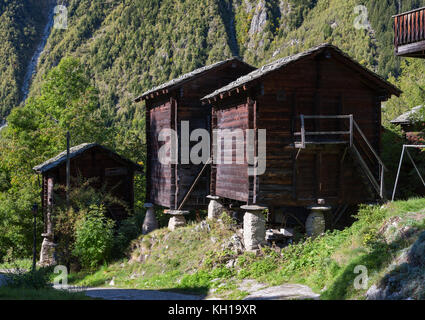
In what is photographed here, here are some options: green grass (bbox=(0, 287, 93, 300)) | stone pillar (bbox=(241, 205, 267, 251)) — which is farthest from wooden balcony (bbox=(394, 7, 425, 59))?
green grass (bbox=(0, 287, 93, 300))

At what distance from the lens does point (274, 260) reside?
1641 centimetres

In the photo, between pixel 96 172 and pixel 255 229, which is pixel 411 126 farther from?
pixel 96 172

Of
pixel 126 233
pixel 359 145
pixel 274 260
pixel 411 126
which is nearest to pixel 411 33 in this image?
pixel 359 145

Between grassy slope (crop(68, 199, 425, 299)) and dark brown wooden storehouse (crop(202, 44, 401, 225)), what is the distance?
5.33 ft

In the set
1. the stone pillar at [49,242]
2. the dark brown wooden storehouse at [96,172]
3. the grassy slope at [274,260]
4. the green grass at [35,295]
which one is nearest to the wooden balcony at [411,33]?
the grassy slope at [274,260]

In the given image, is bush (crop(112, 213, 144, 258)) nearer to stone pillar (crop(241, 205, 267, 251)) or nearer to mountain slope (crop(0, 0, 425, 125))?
Result: stone pillar (crop(241, 205, 267, 251))

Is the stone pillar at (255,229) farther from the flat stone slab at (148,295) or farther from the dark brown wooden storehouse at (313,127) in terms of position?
the flat stone slab at (148,295)

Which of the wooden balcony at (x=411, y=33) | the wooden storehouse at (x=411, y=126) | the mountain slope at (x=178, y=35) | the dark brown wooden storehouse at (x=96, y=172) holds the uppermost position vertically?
the mountain slope at (x=178, y=35)

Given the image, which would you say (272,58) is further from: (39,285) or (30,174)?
(39,285)

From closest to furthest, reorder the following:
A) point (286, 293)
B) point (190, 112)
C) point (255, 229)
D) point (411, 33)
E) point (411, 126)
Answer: point (286, 293), point (255, 229), point (411, 33), point (190, 112), point (411, 126)

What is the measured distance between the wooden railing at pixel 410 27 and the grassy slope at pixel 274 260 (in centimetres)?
617

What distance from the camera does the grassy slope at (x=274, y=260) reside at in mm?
12255

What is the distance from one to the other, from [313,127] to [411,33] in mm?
4953

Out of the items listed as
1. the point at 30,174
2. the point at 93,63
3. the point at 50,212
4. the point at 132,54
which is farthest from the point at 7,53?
the point at 50,212
